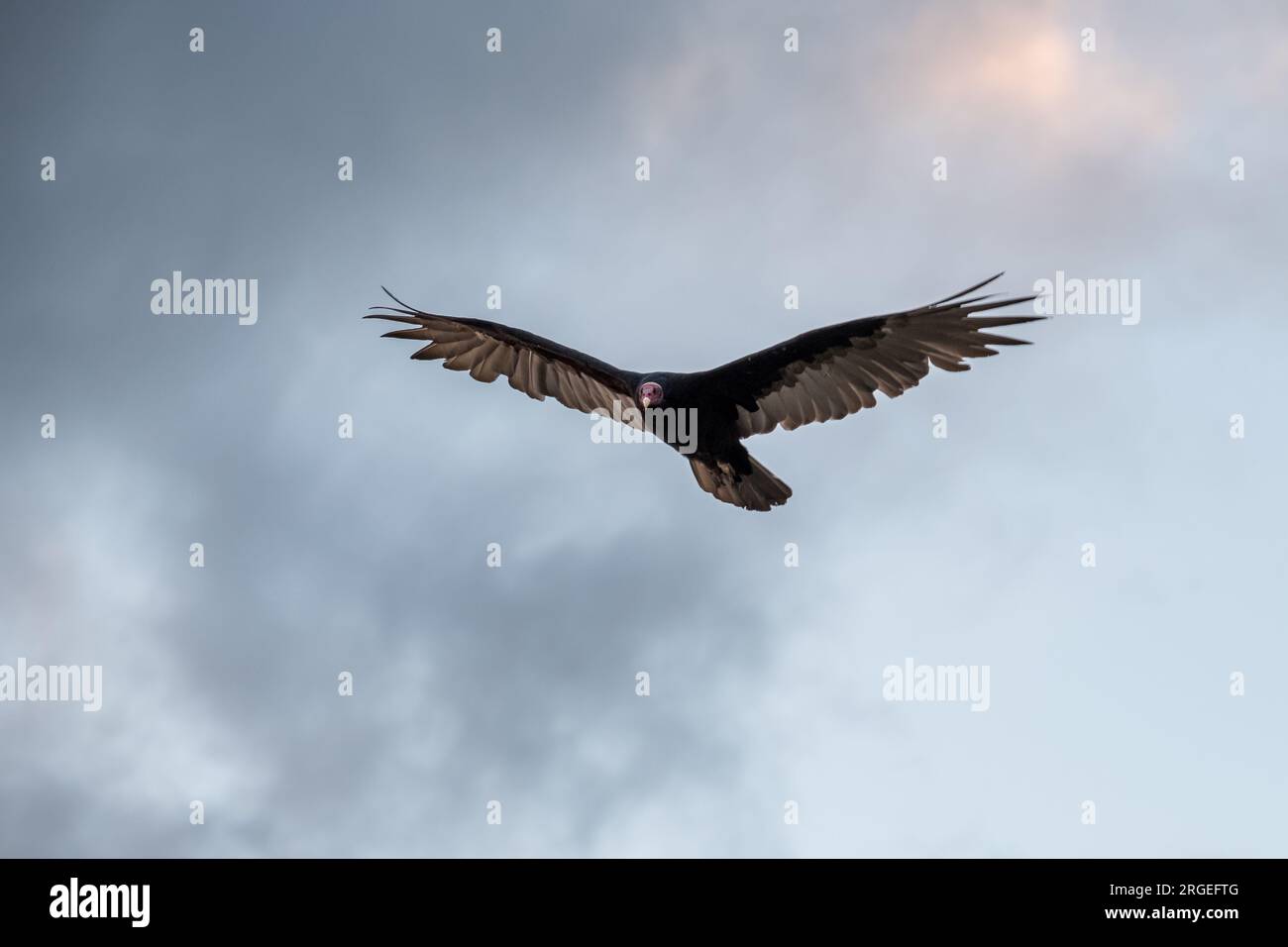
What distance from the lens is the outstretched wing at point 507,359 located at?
1568cm

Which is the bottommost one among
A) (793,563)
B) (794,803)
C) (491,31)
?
(794,803)

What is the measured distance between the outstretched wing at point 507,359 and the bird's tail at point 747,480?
158 cm

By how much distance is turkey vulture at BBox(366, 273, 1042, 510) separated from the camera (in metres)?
13.3

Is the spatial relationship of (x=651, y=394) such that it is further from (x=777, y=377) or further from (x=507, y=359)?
(x=507, y=359)

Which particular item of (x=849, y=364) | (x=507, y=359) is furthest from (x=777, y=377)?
(x=507, y=359)

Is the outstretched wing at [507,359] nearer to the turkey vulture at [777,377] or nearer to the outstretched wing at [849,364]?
the turkey vulture at [777,377]

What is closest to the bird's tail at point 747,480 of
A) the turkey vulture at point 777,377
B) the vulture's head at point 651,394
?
the turkey vulture at point 777,377

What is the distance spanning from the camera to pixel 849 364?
1409cm

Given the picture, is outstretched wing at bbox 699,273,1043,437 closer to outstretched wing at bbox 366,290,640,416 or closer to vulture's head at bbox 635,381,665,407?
vulture's head at bbox 635,381,665,407

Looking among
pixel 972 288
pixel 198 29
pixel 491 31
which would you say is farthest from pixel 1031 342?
pixel 198 29

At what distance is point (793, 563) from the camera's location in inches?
664
